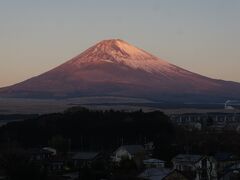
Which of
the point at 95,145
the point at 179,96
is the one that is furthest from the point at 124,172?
the point at 179,96

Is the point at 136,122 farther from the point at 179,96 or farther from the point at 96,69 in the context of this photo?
the point at 96,69

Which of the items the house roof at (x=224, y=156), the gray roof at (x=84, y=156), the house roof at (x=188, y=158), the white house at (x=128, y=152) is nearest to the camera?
the house roof at (x=188, y=158)

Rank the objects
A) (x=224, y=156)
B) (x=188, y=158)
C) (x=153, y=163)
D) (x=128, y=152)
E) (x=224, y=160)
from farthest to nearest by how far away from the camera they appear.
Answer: (x=128, y=152)
(x=224, y=156)
(x=224, y=160)
(x=153, y=163)
(x=188, y=158)

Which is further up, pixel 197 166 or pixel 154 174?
pixel 154 174

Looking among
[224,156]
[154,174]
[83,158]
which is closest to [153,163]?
[224,156]

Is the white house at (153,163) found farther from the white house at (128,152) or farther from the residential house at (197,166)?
the white house at (128,152)

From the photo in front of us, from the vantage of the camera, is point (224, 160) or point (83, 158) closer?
point (224, 160)

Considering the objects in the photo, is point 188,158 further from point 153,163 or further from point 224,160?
point 224,160

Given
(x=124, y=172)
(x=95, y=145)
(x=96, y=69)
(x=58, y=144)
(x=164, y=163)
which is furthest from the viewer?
(x=96, y=69)

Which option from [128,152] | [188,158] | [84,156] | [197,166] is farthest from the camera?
[128,152]

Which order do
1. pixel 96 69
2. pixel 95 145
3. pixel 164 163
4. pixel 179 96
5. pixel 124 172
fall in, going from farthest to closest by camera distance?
pixel 96 69 → pixel 179 96 → pixel 95 145 → pixel 164 163 → pixel 124 172

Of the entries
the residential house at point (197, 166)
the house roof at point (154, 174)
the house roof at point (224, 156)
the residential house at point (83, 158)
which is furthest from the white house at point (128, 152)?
the house roof at point (154, 174)
